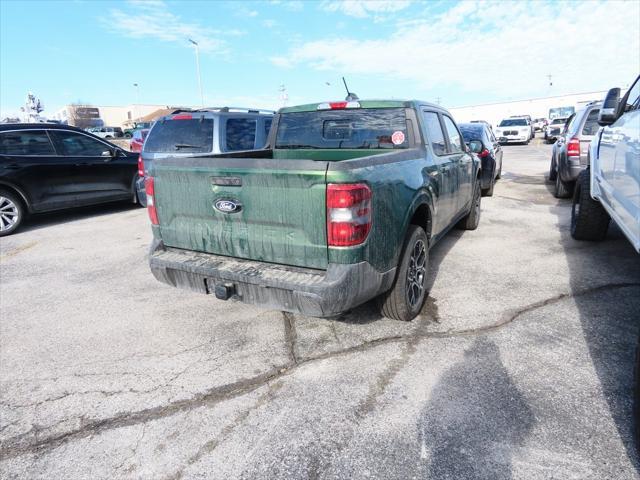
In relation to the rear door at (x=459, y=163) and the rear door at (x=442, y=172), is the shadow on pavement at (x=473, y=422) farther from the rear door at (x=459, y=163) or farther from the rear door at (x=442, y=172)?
the rear door at (x=459, y=163)

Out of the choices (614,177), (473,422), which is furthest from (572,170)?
(473,422)

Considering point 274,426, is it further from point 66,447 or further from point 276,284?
point 66,447

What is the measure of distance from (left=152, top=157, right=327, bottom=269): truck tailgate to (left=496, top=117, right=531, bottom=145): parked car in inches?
1068

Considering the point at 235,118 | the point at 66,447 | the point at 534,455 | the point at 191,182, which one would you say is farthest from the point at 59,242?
the point at 534,455

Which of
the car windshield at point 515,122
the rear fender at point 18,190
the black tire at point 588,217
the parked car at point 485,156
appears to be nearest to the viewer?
the black tire at point 588,217

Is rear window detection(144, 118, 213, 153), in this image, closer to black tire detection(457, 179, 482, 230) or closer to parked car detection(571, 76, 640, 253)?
black tire detection(457, 179, 482, 230)

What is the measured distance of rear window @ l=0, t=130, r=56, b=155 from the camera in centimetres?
714

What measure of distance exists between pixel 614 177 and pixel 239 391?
3434 mm

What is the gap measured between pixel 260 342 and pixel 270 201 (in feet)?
3.93

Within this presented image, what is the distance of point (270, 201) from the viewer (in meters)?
2.72

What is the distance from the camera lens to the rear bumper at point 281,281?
2598 mm

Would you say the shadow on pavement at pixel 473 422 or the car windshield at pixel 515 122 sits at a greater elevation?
the car windshield at pixel 515 122

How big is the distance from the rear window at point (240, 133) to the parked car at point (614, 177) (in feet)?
15.9

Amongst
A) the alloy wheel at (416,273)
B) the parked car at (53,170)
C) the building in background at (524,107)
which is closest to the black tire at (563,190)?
the alloy wheel at (416,273)
